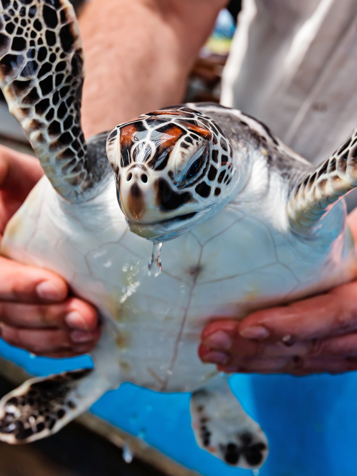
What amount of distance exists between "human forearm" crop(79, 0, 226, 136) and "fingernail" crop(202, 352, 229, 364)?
1.65ft

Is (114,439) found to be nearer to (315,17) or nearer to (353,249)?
(353,249)

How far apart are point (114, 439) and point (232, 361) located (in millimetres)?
419

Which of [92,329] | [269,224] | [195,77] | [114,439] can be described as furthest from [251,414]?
[195,77]

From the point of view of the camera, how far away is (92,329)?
2.20 ft

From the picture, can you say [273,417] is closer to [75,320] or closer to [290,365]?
[290,365]

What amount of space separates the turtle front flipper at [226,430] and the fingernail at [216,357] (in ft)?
0.52

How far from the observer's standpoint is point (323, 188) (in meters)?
0.45

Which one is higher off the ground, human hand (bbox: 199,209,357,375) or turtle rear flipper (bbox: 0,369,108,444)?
human hand (bbox: 199,209,357,375)

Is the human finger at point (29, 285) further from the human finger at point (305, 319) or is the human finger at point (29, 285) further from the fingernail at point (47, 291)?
the human finger at point (305, 319)

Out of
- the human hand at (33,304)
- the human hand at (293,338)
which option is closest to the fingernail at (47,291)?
the human hand at (33,304)

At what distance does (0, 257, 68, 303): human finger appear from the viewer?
610mm

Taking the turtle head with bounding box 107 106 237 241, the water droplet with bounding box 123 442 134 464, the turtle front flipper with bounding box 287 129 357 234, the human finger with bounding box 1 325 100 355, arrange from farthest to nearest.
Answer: the water droplet with bounding box 123 442 134 464, the human finger with bounding box 1 325 100 355, the turtle front flipper with bounding box 287 129 357 234, the turtle head with bounding box 107 106 237 241

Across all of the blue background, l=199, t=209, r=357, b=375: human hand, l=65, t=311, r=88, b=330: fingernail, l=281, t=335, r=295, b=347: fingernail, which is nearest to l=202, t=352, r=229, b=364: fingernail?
l=199, t=209, r=357, b=375: human hand

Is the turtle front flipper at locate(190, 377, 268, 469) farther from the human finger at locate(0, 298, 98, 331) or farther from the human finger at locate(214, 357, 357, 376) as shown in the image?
the human finger at locate(0, 298, 98, 331)
